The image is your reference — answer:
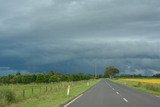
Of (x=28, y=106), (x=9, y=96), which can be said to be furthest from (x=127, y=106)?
(x=9, y=96)

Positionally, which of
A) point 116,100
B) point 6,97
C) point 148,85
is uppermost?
point 148,85

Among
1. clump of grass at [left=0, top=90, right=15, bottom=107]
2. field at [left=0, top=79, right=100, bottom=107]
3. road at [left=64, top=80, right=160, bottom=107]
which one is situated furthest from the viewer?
clump of grass at [left=0, top=90, right=15, bottom=107]

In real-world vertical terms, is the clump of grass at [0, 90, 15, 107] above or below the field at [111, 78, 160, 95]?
below

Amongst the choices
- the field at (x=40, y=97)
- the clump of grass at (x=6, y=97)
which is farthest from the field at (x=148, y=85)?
the clump of grass at (x=6, y=97)

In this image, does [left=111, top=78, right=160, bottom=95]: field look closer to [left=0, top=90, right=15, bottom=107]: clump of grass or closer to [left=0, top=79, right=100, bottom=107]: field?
[left=0, top=79, right=100, bottom=107]: field

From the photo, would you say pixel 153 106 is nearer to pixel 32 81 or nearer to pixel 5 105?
pixel 5 105

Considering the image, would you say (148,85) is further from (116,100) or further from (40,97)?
(116,100)

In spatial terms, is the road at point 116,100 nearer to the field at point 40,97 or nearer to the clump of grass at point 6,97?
the field at point 40,97

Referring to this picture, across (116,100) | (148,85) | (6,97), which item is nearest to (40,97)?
(6,97)

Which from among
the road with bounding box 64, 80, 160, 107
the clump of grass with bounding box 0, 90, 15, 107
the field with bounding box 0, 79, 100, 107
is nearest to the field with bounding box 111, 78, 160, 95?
the road with bounding box 64, 80, 160, 107

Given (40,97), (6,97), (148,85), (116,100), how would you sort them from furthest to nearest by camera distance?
(148,85), (40,97), (116,100), (6,97)

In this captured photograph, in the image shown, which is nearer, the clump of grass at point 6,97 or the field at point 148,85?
the clump of grass at point 6,97

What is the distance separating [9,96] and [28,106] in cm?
524

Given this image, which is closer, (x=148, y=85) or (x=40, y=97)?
(x=40, y=97)
